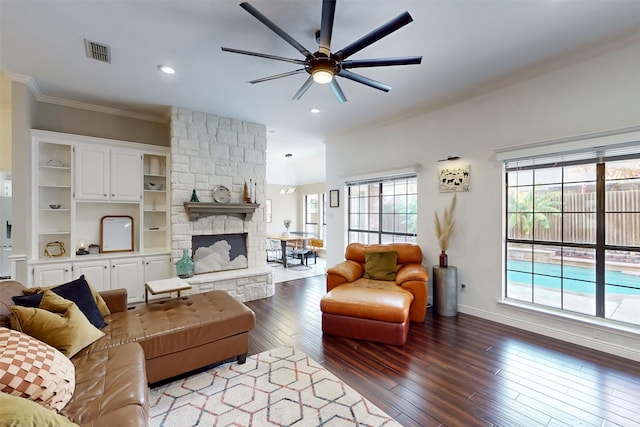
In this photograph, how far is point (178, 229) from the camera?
4414 millimetres

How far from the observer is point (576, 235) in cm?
318

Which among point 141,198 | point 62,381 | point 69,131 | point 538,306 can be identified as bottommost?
point 538,306

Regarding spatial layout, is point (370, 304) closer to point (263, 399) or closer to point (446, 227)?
point (263, 399)

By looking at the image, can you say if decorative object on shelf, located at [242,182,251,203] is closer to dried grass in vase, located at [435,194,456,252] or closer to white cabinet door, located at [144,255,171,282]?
white cabinet door, located at [144,255,171,282]

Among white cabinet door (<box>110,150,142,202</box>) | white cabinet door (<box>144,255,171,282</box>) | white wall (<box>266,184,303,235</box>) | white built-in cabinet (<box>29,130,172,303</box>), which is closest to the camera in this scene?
white built-in cabinet (<box>29,130,172,303</box>)

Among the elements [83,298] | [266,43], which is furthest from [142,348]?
[266,43]

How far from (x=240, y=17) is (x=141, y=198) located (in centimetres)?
336

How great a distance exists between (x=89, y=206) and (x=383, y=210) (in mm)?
4937

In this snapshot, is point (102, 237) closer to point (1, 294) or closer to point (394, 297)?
point (1, 294)

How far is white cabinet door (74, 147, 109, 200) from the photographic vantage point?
3.96m

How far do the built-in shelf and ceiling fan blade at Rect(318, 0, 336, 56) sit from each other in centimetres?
319

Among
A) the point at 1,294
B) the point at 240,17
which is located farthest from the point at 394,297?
the point at 1,294

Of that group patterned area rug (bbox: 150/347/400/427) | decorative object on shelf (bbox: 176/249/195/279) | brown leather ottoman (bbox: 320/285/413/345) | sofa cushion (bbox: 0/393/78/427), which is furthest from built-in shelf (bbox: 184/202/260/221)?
sofa cushion (bbox: 0/393/78/427)

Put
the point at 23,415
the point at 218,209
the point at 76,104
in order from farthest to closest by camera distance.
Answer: the point at 218,209, the point at 76,104, the point at 23,415
